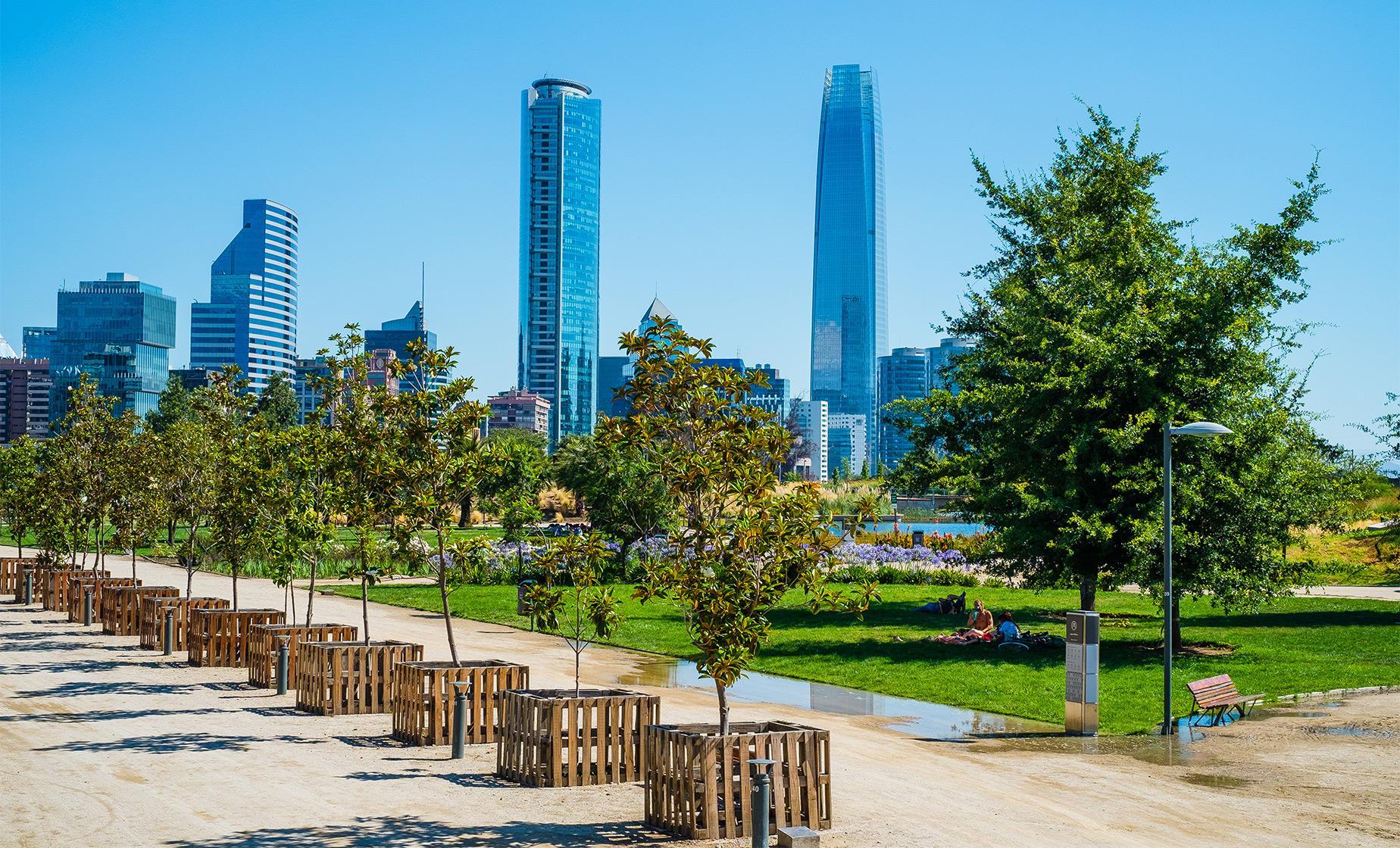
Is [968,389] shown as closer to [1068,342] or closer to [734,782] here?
[1068,342]

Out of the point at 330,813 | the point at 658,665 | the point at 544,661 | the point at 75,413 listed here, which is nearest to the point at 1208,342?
the point at 658,665

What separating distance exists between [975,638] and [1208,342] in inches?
327

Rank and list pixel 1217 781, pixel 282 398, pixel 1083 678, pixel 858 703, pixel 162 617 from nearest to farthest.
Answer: pixel 1217 781 → pixel 1083 678 → pixel 858 703 → pixel 162 617 → pixel 282 398

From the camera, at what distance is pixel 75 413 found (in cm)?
3039

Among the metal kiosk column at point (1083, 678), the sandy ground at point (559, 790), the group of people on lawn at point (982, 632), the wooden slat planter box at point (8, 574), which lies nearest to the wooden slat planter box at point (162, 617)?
the sandy ground at point (559, 790)

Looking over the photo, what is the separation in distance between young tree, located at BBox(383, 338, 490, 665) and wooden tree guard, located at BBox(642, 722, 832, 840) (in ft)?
18.1

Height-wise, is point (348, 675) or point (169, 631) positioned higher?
point (348, 675)

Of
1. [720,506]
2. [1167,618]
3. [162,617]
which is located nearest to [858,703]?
[1167,618]

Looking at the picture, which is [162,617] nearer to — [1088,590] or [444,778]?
[444,778]

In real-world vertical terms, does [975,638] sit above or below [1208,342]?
below

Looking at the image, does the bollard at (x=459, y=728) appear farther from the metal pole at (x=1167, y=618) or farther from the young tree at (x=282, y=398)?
the young tree at (x=282, y=398)

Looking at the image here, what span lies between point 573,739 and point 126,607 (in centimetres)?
1826

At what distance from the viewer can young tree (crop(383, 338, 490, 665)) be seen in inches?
620

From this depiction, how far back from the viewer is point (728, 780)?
1077 cm
